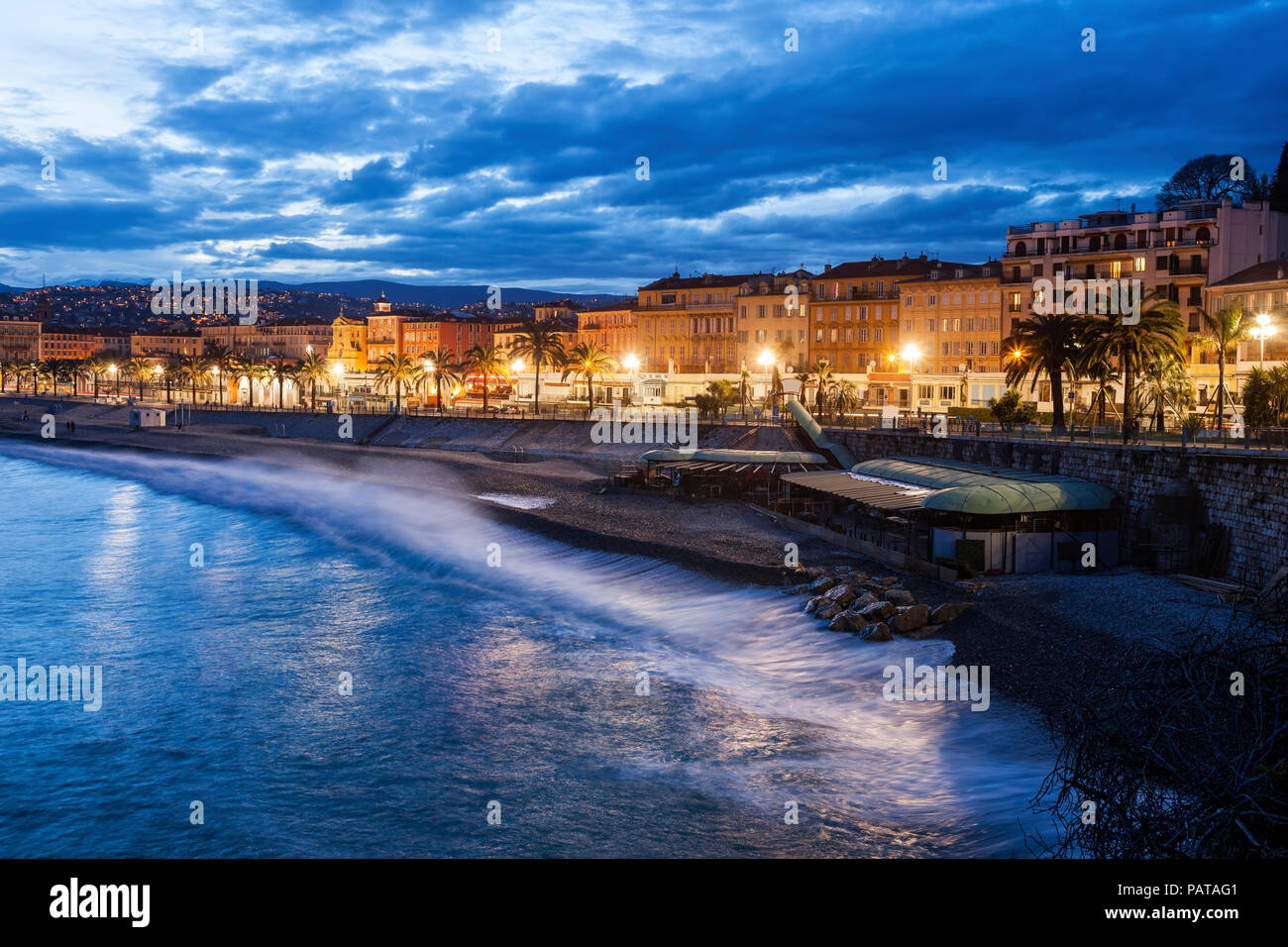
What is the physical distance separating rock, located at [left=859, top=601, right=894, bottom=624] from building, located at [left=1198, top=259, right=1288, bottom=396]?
139 feet

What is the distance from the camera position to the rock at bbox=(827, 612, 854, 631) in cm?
2631

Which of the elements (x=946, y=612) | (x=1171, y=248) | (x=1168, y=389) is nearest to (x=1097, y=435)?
(x=946, y=612)

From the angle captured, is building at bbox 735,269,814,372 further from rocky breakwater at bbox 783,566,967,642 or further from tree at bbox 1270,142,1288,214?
rocky breakwater at bbox 783,566,967,642

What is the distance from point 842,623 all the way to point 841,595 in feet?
7.40

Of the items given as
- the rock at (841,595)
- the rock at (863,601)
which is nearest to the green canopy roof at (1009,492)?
the rock at (841,595)

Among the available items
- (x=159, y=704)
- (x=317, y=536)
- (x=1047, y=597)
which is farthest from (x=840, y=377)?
(x=159, y=704)

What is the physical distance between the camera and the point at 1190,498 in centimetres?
3181

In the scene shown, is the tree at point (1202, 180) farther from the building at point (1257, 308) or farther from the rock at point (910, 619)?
the rock at point (910, 619)

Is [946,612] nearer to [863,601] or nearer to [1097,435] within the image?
[863,601]

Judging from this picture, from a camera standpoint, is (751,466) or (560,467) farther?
(560,467)
